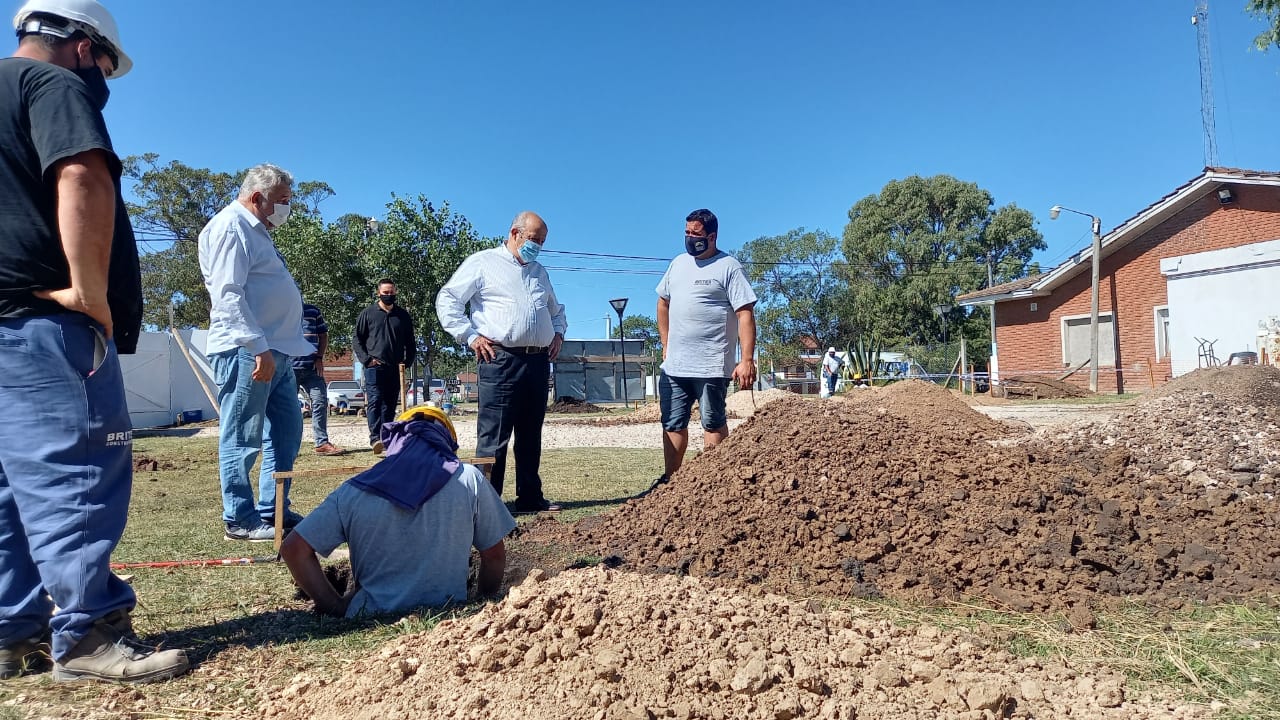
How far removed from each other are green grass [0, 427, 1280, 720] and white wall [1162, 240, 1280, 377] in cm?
1842

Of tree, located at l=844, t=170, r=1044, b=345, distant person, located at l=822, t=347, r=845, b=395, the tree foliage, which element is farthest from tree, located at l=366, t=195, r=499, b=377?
tree, located at l=844, t=170, r=1044, b=345

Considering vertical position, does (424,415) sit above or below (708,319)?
below

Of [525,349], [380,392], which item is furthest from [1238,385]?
[380,392]

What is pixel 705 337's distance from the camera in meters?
5.03

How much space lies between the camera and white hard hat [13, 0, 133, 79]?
7.34 feet

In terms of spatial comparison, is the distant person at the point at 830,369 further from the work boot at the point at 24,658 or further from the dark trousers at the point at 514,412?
the work boot at the point at 24,658

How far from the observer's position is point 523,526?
13.9ft

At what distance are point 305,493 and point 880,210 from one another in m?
42.9

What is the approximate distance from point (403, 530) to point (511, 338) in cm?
216

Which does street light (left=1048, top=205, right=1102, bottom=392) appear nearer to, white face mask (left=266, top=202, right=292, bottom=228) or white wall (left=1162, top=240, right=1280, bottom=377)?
white wall (left=1162, top=240, right=1280, bottom=377)

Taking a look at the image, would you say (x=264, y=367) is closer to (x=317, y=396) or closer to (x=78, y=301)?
(x=78, y=301)

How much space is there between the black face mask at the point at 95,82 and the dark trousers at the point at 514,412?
8.31 feet

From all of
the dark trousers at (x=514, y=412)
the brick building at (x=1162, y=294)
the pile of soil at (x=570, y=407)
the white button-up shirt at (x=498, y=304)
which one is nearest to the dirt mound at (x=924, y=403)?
the dark trousers at (x=514, y=412)

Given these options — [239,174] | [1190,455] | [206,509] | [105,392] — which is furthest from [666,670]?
[239,174]
